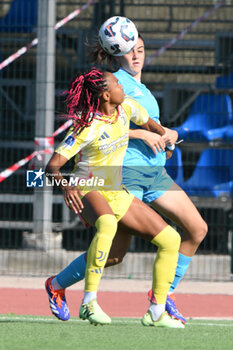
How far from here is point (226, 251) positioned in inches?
436

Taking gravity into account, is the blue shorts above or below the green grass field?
above

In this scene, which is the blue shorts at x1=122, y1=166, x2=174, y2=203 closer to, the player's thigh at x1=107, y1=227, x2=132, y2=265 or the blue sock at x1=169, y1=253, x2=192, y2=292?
the player's thigh at x1=107, y1=227, x2=132, y2=265

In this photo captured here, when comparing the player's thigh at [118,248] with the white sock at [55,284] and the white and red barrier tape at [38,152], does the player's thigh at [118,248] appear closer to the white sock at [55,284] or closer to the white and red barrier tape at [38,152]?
the white sock at [55,284]

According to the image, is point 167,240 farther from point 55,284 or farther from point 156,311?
point 55,284

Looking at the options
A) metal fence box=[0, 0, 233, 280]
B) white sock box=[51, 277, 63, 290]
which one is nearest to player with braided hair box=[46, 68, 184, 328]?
white sock box=[51, 277, 63, 290]

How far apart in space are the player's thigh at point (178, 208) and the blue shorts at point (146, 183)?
1.5 inches

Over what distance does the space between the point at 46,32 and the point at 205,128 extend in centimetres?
217

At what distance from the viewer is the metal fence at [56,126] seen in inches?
417

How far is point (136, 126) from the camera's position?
21.2 feet

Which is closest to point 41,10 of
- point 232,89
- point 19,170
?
point 19,170

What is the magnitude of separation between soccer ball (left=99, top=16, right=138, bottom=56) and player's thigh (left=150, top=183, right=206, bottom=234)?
1.03 meters

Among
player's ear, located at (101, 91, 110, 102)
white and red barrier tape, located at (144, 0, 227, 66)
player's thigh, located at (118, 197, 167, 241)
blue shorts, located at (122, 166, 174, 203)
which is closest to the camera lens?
player's thigh, located at (118, 197, 167, 241)

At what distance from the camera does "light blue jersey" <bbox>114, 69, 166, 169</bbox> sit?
637cm

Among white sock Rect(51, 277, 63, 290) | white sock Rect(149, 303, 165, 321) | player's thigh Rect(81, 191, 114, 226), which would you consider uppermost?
player's thigh Rect(81, 191, 114, 226)
